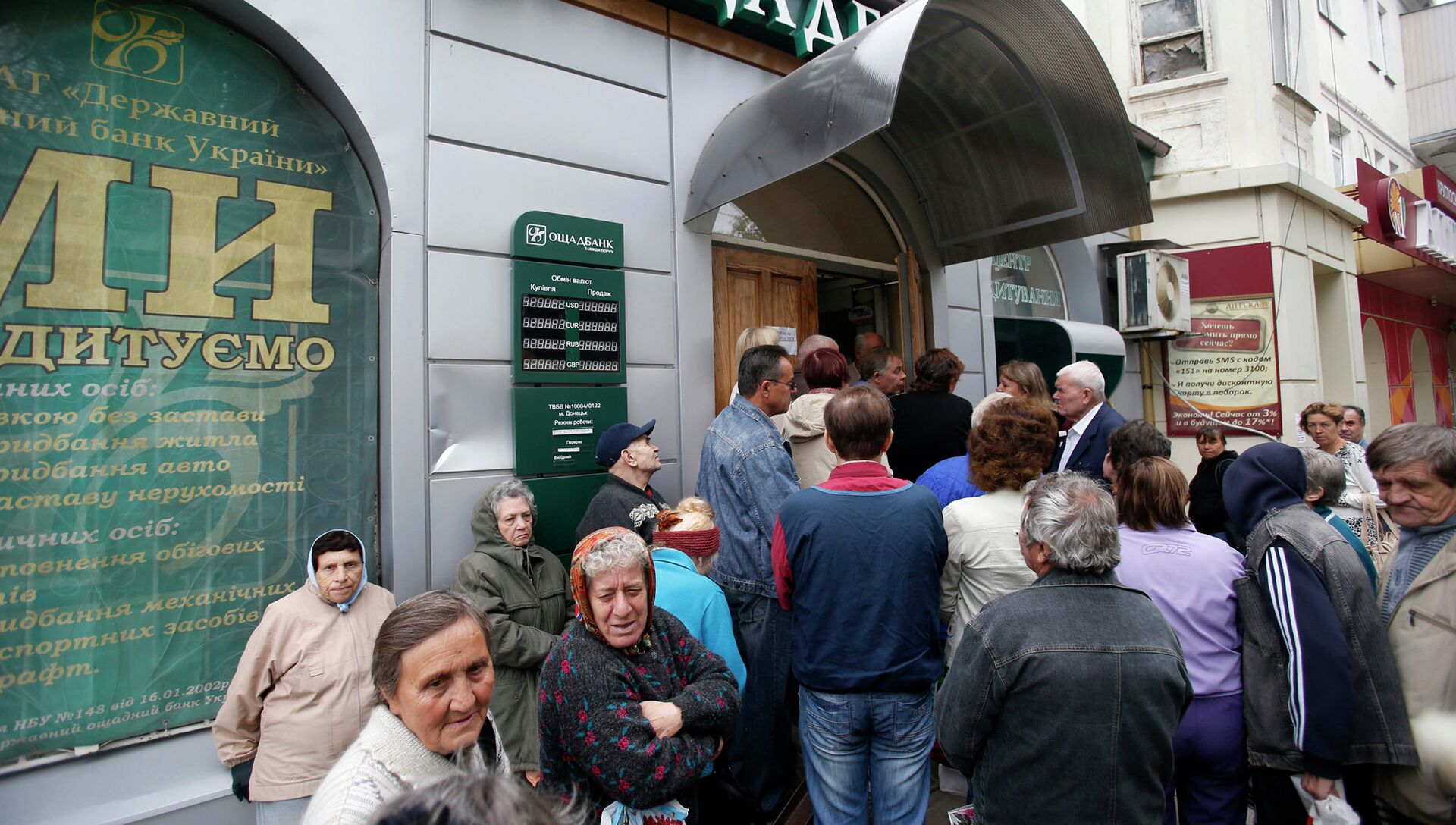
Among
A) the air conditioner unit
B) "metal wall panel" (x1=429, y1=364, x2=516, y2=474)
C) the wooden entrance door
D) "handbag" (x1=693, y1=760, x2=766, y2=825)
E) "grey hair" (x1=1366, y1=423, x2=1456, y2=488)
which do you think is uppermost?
the air conditioner unit

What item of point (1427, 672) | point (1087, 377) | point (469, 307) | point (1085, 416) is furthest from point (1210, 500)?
point (469, 307)

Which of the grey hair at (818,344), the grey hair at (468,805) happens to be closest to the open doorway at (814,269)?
the grey hair at (818,344)

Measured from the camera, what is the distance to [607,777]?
6.31ft

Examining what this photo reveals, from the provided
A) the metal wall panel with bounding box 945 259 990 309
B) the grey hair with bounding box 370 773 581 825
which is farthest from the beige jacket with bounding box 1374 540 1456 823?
the metal wall panel with bounding box 945 259 990 309

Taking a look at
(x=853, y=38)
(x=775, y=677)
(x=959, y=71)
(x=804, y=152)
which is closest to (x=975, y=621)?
(x=775, y=677)

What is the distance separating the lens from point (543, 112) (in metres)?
4.33

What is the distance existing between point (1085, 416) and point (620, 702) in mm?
3440

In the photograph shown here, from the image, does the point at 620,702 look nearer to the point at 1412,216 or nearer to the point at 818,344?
the point at 818,344

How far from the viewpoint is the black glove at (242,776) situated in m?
2.74

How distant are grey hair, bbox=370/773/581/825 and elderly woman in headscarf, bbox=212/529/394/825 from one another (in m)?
2.13

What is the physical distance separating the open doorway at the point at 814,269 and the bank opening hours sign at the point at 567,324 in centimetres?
97

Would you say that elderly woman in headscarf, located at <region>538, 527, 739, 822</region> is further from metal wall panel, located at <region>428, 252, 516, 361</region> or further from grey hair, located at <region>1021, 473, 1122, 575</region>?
metal wall panel, located at <region>428, 252, 516, 361</region>

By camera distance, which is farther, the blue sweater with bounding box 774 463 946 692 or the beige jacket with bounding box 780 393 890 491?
the beige jacket with bounding box 780 393 890 491

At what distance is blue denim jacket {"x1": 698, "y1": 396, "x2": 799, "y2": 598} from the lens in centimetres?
338
